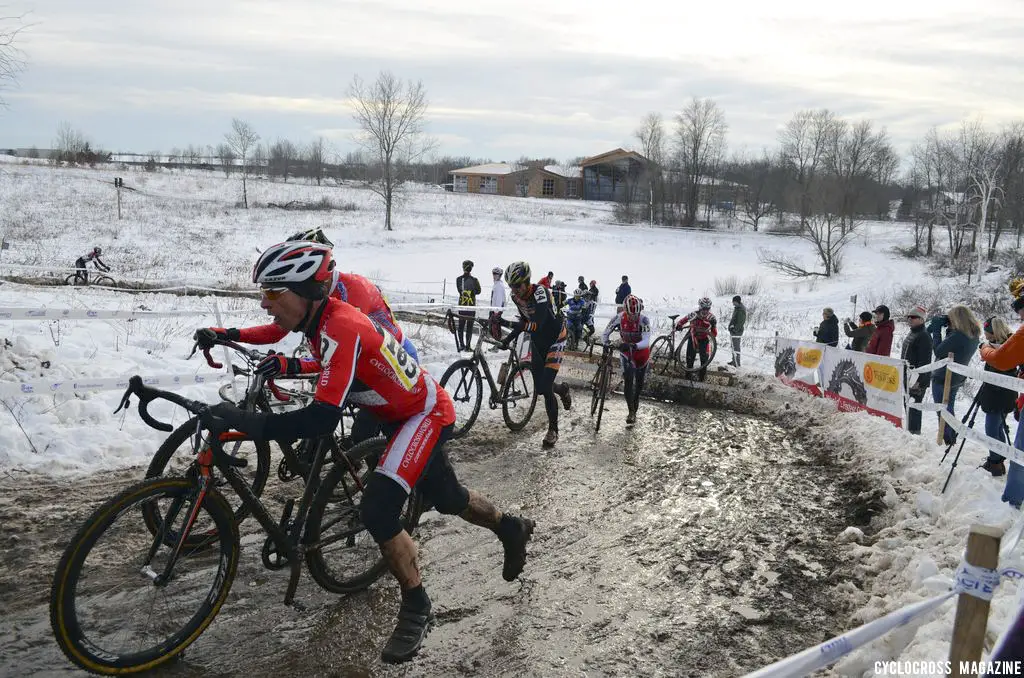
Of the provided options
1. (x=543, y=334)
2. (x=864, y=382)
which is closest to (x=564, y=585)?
(x=543, y=334)

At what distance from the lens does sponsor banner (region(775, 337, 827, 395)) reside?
497 inches

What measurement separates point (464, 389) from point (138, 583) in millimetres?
5057

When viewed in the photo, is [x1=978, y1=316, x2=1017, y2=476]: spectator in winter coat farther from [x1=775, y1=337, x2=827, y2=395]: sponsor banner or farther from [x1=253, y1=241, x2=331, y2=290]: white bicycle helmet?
[x1=253, y1=241, x2=331, y2=290]: white bicycle helmet

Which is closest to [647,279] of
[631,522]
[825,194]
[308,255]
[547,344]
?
[825,194]

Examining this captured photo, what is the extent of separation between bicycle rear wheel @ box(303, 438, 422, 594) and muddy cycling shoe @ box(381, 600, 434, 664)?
0.73m

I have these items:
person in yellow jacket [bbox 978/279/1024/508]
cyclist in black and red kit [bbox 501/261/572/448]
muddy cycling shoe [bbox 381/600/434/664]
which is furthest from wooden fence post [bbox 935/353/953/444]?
muddy cycling shoe [bbox 381/600/434/664]

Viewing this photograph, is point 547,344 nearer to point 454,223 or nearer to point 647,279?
point 647,279

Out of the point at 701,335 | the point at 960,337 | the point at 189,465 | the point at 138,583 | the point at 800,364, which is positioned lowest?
the point at 800,364

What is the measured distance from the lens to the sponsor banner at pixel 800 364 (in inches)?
497

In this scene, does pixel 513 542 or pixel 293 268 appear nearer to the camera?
pixel 293 268

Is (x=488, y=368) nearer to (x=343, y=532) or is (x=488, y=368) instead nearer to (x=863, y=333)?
(x=343, y=532)

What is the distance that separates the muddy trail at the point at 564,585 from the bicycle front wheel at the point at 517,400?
1187 mm

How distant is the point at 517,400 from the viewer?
9.26 metres

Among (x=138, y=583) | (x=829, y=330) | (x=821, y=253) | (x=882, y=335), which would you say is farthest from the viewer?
(x=821, y=253)
